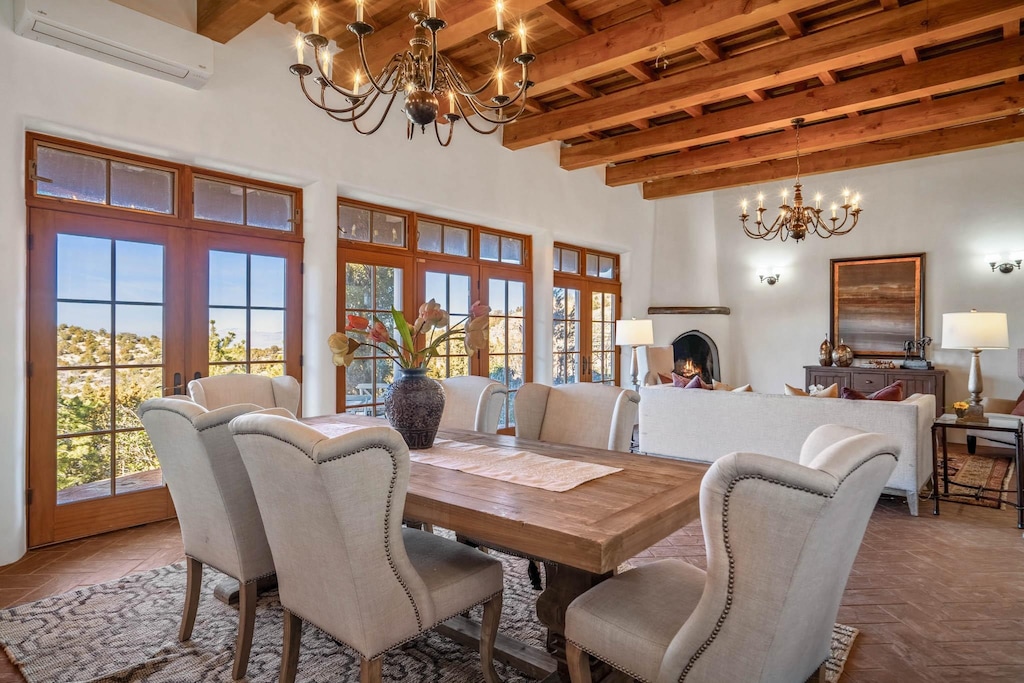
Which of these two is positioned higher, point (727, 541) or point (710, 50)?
point (710, 50)

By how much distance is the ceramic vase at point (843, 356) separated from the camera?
7055mm

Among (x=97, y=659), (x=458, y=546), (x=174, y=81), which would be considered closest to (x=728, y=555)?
(x=458, y=546)

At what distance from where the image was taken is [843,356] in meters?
7.07

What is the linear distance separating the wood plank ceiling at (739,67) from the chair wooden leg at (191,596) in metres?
2.92

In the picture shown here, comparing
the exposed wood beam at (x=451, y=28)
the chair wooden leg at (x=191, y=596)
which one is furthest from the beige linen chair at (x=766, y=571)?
the exposed wood beam at (x=451, y=28)

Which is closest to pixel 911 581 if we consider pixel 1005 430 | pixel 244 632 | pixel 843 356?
pixel 1005 430

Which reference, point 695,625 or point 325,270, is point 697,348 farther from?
point 695,625

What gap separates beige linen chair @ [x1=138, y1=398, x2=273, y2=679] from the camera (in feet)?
5.94

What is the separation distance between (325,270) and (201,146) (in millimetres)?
1104

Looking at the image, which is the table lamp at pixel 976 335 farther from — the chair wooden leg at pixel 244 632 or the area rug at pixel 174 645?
the chair wooden leg at pixel 244 632

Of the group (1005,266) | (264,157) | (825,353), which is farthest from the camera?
(825,353)

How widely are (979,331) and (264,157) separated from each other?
16.9 ft

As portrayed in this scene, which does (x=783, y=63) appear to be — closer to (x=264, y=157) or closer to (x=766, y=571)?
(x=264, y=157)

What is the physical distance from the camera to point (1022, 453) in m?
3.74
